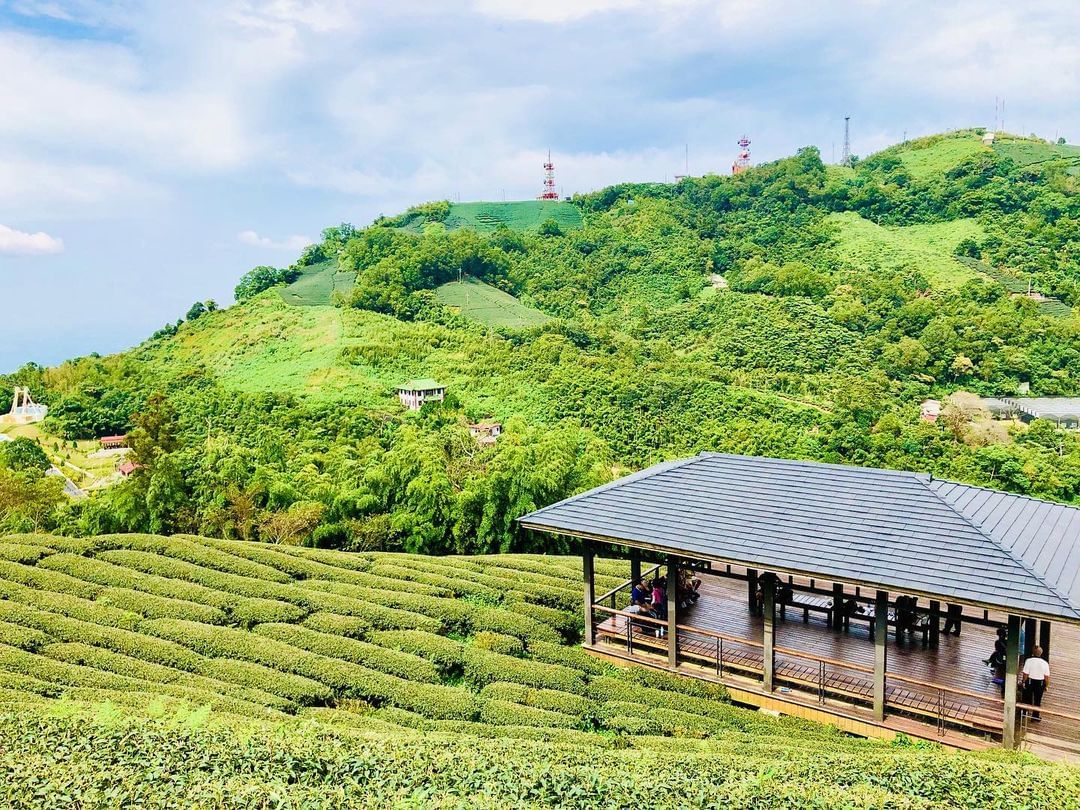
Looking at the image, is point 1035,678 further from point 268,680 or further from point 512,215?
point 512,215

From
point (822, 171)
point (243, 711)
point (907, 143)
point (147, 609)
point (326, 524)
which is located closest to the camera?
point (243, 711)

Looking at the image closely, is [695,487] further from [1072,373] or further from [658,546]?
[1072,373]

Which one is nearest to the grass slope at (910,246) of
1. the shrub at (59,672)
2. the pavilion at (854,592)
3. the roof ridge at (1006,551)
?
the pavilion at (854,592)

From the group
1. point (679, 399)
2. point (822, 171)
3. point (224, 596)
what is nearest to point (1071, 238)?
point (822, 171)

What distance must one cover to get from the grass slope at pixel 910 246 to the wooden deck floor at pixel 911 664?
42.7 m

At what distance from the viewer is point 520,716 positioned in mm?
9359

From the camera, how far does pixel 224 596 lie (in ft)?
42.5

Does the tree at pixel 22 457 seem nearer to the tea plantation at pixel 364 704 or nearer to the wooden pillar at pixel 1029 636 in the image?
the tea plantation at pixel 364 704

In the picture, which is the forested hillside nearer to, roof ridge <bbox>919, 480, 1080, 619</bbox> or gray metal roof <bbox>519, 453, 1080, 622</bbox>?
gray metal roof <bbox>519, 453, 1080, 622</bbox>

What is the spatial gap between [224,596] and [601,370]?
100 ft

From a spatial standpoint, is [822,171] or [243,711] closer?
[243,711]

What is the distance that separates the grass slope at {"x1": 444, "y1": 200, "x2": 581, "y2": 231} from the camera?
77.1 m

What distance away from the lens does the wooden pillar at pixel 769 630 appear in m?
9.46

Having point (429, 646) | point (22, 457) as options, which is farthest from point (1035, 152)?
point (22, 457)
